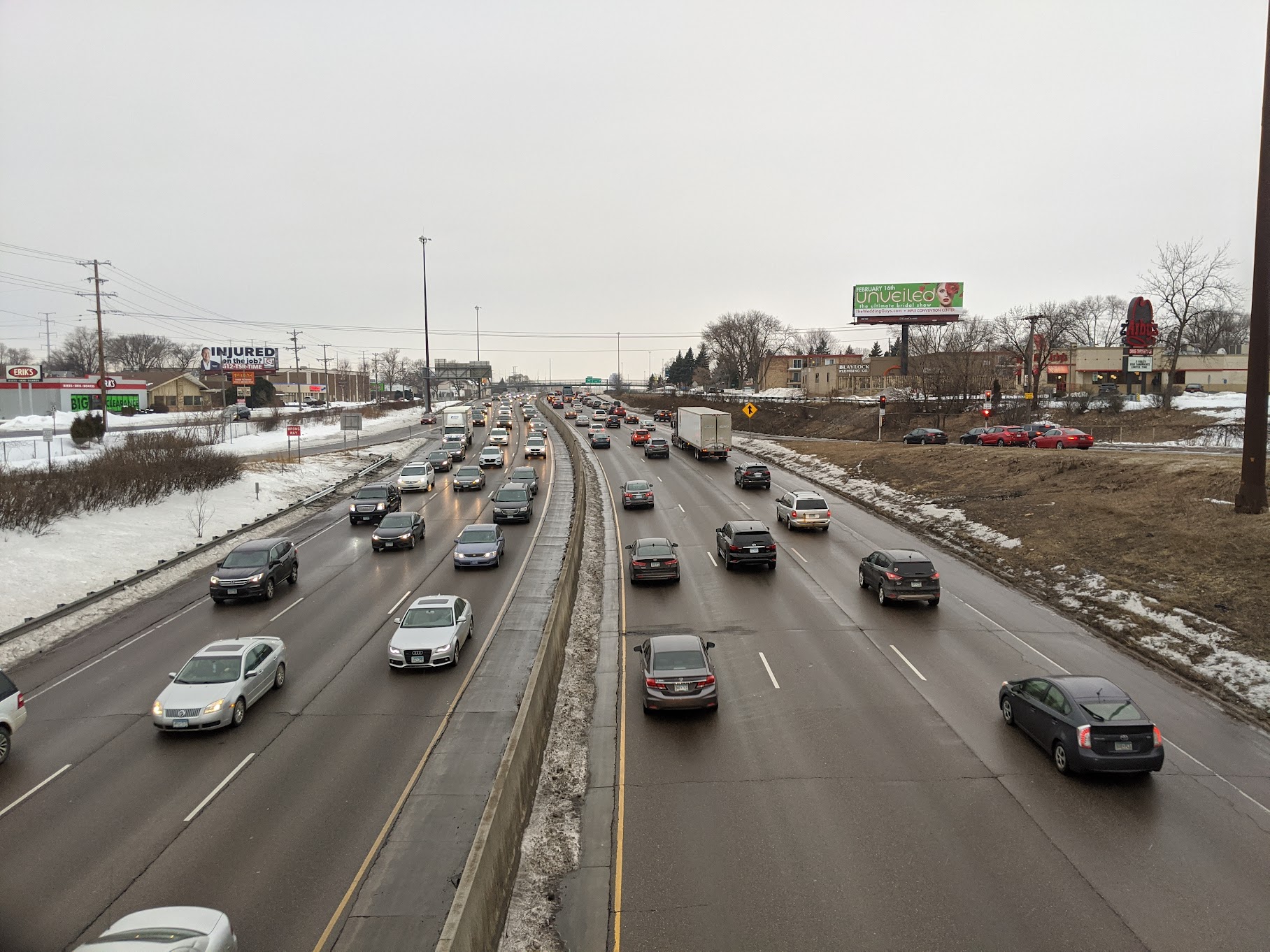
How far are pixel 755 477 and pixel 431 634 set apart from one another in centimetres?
2910

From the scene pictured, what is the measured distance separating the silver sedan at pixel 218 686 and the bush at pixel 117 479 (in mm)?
17793

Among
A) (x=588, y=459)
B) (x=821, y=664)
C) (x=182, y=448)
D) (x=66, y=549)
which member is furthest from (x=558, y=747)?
(x=588, y=459)

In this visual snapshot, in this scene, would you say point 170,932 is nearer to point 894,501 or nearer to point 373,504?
point 373,504

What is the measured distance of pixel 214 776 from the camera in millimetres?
12805

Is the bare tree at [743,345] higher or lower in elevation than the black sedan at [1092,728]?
higher

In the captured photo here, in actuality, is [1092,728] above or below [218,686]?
above

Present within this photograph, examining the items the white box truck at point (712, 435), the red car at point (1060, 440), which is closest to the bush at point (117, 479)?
the white box truck at point (712, 435)

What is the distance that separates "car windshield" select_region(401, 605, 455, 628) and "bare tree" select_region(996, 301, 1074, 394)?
223 feet

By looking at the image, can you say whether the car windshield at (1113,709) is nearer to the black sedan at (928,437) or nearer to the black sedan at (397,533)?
the black sedan at (397,533)

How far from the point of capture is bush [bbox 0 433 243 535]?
1096 inches

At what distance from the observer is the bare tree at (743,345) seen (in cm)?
14588

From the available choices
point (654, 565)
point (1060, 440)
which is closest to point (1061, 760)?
point (654, 565)

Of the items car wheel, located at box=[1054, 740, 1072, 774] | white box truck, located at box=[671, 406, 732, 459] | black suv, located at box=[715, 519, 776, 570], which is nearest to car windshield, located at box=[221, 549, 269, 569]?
black suv, located at box=[715, 519, 776, 570]

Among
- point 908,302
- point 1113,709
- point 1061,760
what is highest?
point 908,302
